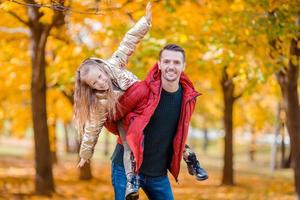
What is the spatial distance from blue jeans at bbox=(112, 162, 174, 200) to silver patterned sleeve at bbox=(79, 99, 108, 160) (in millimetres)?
282

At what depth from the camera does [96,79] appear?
430 centimetres

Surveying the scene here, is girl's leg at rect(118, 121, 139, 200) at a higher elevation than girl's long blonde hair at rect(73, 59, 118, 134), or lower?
lower

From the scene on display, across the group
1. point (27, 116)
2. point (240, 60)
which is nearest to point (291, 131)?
point (240, 60)

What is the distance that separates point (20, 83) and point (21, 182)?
3864 mm

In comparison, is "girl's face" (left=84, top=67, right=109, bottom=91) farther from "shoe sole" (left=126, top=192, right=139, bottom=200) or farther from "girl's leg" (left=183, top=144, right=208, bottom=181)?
"girl's leg" (left=183, top=144, right=208, bottom=181)

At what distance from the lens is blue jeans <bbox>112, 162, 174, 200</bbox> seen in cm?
466

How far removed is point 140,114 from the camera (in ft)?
14.5

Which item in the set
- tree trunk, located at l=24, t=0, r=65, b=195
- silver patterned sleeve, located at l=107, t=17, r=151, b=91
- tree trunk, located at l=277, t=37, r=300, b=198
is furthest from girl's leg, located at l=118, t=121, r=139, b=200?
tree trunk, located at l=24, t=0, r=65, b=195

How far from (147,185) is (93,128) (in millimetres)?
697

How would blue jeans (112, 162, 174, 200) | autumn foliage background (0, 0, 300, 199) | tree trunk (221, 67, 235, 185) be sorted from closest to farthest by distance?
blue jeans (112, 162, 174, 200)
autumn foliage background (0, 0, 300, 199)
tree trunk (221, 67, 235, 185)

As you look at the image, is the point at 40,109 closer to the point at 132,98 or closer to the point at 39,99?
the point at 39,99

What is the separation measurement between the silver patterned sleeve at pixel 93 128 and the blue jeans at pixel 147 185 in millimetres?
282

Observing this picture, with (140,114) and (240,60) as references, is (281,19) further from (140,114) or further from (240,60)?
(140,114)

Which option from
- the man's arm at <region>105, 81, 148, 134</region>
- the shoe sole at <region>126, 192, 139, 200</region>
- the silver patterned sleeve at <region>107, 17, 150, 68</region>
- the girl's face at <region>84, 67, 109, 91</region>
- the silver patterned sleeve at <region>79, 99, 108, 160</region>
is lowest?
the shoe sole at <region>126, 192, 139, 200</region>
